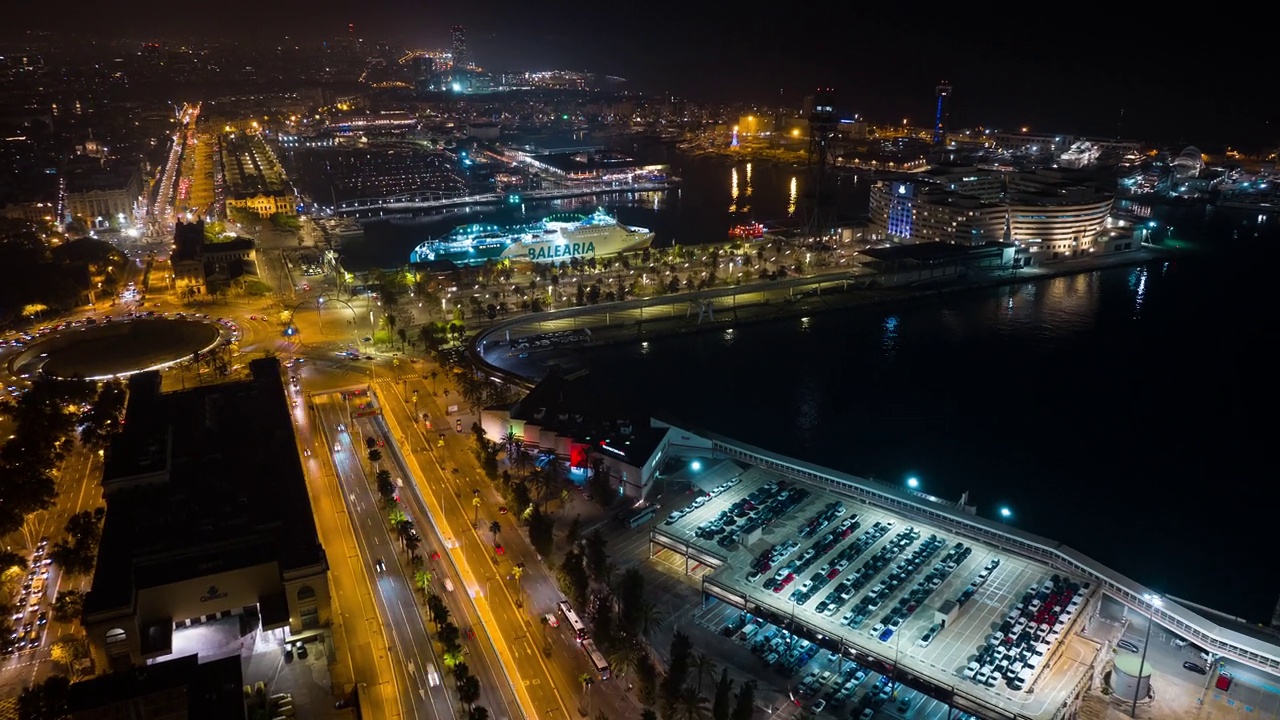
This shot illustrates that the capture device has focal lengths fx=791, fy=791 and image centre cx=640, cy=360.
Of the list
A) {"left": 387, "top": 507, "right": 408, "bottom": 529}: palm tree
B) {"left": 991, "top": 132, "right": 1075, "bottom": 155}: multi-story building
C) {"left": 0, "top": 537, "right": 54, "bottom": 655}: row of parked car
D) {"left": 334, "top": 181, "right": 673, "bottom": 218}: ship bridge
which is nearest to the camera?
{"left": 0, "top": 537, "right": 54, "bottom": 655}: row of parked car

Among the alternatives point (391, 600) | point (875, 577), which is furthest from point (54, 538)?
point (875, 577)

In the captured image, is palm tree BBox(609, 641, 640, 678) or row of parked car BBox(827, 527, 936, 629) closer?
palm tree BBox(609, 641, 640, 678)

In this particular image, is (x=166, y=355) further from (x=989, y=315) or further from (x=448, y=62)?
(x=448, y=62)

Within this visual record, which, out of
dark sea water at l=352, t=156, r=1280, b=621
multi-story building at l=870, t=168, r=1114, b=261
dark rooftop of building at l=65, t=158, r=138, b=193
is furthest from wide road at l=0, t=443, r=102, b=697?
multi-story building at l=870, t=168, r=1114, b=261

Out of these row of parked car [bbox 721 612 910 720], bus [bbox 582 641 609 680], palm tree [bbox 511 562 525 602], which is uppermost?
palm tree [bbox 511 562 525 602]

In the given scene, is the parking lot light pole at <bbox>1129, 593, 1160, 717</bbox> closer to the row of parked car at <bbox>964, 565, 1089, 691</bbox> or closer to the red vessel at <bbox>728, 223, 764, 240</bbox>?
the row of parked car at <bbox>964, 565, 1089, 691</bbox>

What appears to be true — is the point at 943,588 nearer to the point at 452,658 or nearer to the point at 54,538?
the point at 452,658
